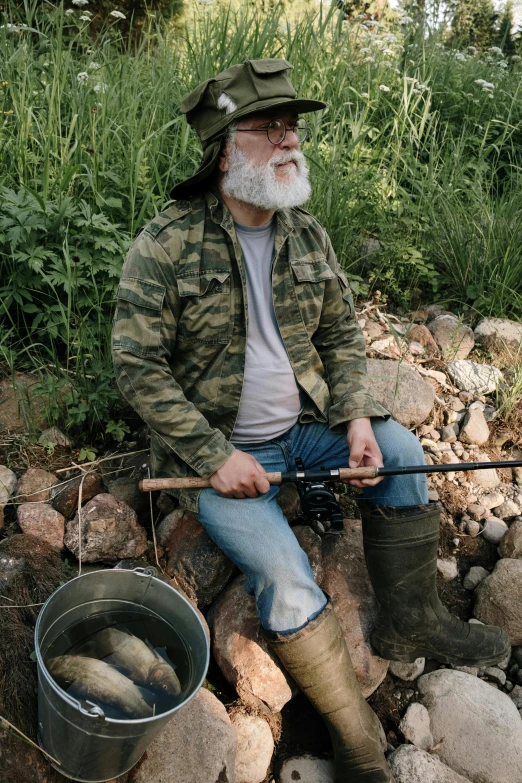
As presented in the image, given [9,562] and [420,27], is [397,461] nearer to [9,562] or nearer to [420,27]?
[9,562]

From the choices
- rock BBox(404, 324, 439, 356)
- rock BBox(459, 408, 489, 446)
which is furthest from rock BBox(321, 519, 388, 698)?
rock BBox(404, 324, 439, 356)

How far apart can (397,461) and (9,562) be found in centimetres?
155

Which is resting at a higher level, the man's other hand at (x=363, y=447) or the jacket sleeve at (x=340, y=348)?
the jacket sleeve at (x=340, y=348)

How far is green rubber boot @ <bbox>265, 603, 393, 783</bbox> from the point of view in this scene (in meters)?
2.33

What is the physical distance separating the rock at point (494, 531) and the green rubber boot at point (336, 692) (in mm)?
1227

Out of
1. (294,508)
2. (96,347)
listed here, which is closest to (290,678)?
(294,508)

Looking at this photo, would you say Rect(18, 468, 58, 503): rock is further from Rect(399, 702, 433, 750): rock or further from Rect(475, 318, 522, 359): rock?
Rect(475, 318, 522, 359): rock

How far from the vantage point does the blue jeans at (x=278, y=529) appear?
235cm

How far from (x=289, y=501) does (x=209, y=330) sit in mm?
908

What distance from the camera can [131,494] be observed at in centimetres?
301

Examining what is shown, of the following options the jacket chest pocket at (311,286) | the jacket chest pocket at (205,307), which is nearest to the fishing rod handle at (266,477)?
the jacket chest pocket at (205,307)

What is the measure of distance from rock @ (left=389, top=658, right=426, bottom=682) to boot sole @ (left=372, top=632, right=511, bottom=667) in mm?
119

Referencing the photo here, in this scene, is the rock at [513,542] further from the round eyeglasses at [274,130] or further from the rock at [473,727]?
the round eyeglasses at [274,130]

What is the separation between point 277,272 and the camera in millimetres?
2709
